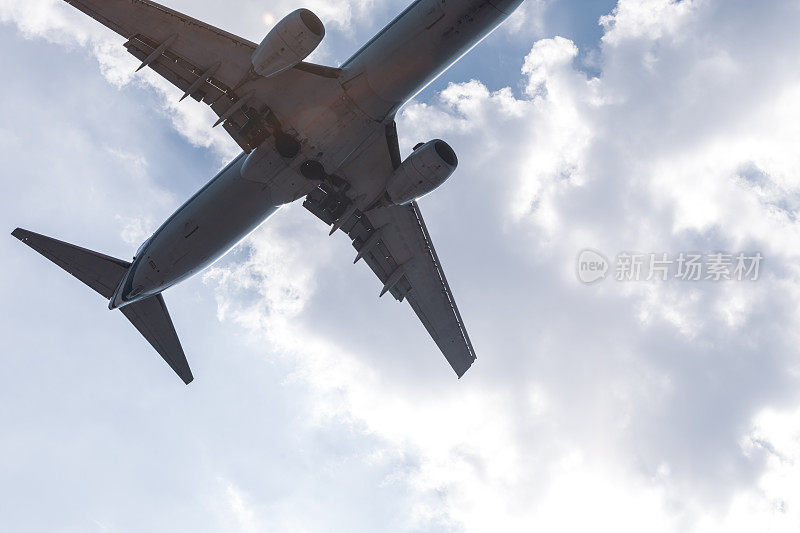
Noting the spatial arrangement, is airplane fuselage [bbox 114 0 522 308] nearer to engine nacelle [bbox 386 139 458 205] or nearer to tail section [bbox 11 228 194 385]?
engine nacelle [bbox 386 139 458 205]

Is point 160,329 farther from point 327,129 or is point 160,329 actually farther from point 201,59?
point 327,129

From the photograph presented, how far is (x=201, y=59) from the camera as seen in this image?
2322 cm

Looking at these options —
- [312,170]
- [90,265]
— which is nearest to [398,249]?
[312,170]

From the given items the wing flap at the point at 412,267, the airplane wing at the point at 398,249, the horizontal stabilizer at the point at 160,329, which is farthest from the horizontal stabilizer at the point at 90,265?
the wing flap at the point at 412,267

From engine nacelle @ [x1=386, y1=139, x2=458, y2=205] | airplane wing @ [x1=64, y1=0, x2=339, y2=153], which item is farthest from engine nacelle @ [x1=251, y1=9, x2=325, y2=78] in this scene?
engine nacelle @ [x1=386, y1=139, x2=458, y2=205]

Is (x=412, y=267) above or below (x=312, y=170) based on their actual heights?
below

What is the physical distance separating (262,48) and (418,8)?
6307 mm

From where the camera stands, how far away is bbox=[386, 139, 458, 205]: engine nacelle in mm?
24109

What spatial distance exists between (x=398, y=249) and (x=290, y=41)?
13.5 metres

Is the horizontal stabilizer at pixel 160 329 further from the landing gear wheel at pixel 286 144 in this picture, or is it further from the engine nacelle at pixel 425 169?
the engine nacelle at pixel 425 169

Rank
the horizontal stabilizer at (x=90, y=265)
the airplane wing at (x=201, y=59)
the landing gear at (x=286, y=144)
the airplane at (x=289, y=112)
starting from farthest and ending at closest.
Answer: the horizontal stabilizer at (x=90, y=265) < the landing gear at (x=286, y=144) < the airplane wing at (x=201, y=59) < the airplane at (x=289, y=112)

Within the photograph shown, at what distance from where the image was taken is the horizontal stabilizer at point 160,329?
3019cm

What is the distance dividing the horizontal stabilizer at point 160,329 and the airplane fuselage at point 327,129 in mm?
3060

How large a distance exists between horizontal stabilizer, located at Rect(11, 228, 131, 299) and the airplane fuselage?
2.53 m
